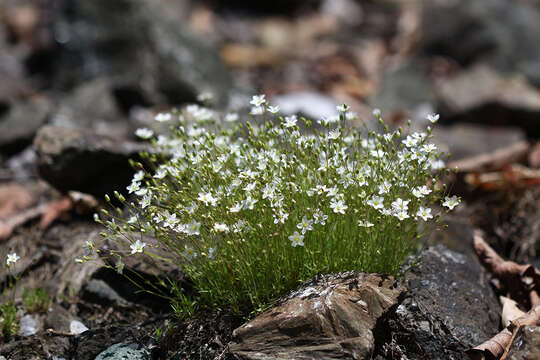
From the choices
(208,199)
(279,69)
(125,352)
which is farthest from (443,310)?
(279,69)

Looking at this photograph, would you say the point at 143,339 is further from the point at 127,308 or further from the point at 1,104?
the point at 1,104

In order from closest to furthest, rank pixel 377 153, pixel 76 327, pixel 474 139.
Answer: pixel 377 153
pixel 76 327
pixel 474 139

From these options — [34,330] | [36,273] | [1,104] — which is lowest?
[34,330]

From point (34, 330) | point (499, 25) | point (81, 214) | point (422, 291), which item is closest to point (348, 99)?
point (499, 25)

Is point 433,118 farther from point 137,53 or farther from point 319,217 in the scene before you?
point 137,53

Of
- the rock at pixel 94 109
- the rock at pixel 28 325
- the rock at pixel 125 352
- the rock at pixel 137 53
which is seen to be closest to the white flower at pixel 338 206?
the rock at pixel 125 352

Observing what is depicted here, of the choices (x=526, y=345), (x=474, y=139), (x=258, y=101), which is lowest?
(x=526, y=345)

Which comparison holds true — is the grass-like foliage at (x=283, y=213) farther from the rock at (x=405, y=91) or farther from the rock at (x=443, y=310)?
the rock at (x=405, y=91)

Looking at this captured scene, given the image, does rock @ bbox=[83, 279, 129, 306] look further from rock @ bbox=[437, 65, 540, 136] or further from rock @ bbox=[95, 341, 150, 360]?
rock @ bbox=[437, 65, 540, 136]
